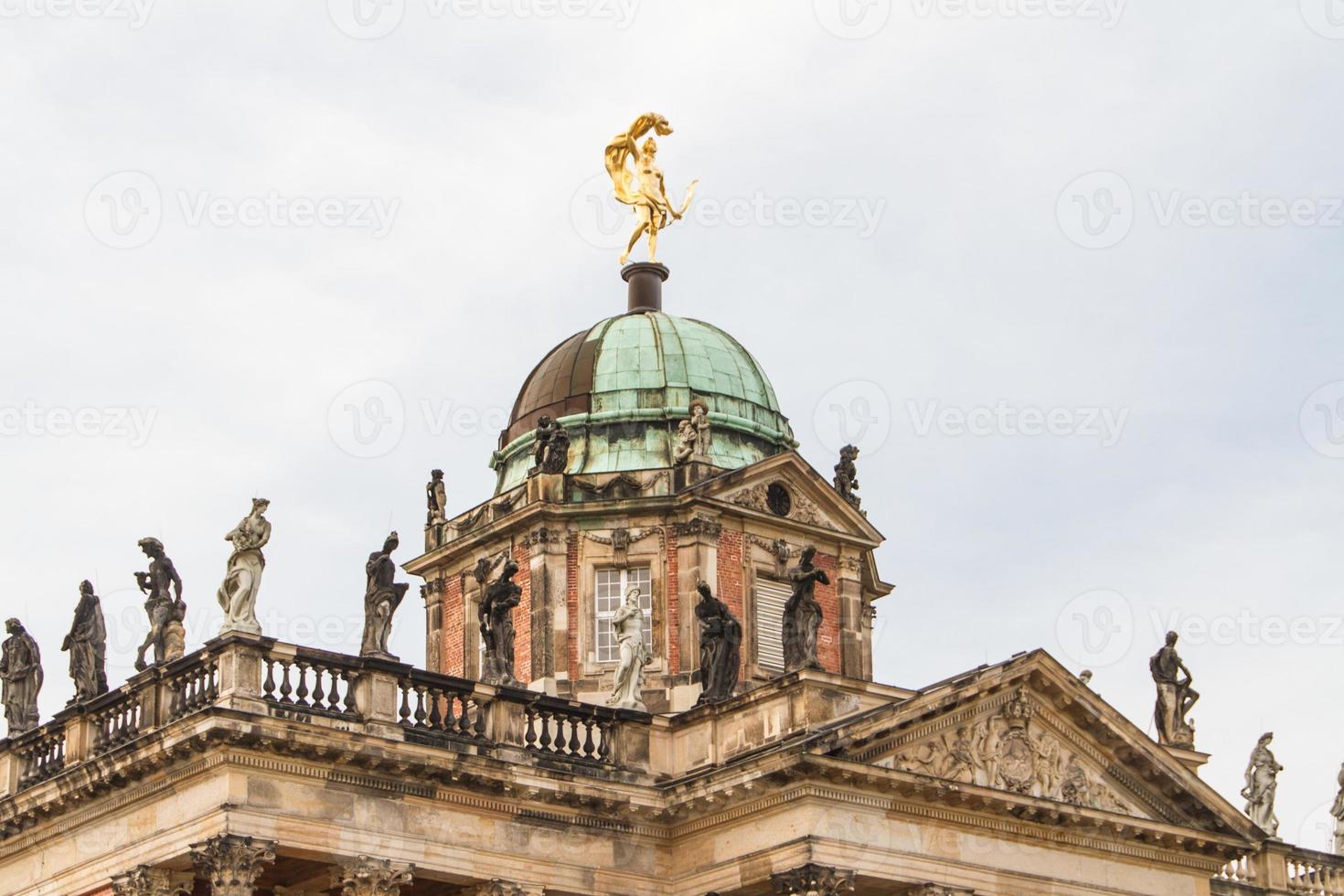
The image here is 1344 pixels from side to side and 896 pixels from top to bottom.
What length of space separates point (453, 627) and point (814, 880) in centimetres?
1631

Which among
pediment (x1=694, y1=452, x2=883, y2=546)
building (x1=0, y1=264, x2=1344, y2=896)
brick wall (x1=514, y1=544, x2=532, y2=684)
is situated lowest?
building (x1=0, y1=264, x2=1344, y2=896)

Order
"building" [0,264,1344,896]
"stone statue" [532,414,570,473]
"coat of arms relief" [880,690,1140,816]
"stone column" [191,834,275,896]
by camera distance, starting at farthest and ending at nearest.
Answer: "stone statue" [532,414,570,473]
"coat of arms relief" [880,690,1140,816]
"building" [0,264,1344,896]
"stone column" [191,834,275,896]

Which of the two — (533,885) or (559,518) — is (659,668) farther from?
(533,885)

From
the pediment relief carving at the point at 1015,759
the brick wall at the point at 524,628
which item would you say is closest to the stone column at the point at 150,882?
the pediment relief carving at the point at 1015,759

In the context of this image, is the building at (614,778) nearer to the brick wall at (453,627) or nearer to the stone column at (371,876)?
the stone column at (371,876)

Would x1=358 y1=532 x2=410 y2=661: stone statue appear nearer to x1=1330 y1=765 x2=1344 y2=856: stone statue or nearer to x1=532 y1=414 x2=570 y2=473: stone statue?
x1=532 y1=414 x2=570 y2=473: stone statue

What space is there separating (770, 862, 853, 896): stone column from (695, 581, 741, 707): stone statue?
3933mm

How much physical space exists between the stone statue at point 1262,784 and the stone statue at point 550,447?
→ 16435 millimetres

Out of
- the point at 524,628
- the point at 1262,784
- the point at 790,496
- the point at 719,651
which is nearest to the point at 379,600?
the point at 719,651

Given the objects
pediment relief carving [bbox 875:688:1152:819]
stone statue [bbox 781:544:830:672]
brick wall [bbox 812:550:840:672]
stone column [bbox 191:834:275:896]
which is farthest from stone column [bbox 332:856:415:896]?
brick wall [bbox 812:550:840:672]

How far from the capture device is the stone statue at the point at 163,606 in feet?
127

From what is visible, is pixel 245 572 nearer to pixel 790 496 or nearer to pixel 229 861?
pixel 229 861

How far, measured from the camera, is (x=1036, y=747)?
4241cm

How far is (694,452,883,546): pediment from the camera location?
50062 millimetres
